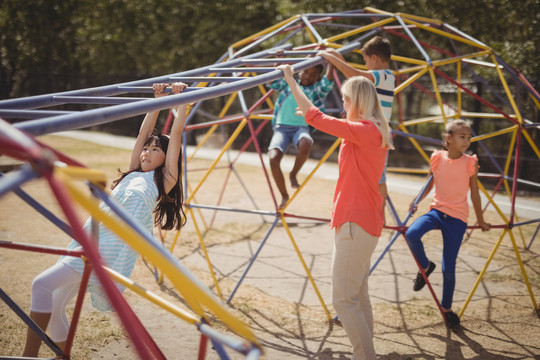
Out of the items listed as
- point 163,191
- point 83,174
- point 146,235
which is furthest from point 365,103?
point 83,174

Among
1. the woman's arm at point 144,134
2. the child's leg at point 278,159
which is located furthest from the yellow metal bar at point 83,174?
the child's leg at point 278,159

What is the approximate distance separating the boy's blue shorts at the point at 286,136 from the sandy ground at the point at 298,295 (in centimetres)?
95

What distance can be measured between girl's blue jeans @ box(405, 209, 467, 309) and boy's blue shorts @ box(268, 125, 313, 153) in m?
1.35

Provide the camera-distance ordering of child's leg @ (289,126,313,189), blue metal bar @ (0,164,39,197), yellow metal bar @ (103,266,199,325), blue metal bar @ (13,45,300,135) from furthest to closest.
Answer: child's leg @ (289,126,313,189), yellow metal bar @ (103,266,199,325), blue metal bar @ (13,45,300,135), blue metal bar @ (0,164,39,197)

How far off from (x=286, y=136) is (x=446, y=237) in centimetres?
182

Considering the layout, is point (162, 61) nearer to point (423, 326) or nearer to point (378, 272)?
point (378, 272)

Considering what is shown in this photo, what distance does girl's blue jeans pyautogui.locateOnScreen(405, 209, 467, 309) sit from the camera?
3779 millimetres

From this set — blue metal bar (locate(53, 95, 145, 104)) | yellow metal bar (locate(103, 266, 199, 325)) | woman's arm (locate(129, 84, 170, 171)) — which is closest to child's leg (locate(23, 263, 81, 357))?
yellow metal bar (locate(103, 266, 199, 325))

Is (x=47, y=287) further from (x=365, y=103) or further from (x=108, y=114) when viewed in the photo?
(x=365, y=103)

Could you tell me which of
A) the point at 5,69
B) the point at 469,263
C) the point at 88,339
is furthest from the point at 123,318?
the point at 5,69

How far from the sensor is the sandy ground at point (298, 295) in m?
3.51

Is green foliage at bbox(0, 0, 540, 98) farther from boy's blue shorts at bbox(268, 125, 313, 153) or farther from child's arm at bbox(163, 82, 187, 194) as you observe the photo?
child's arm at bbox(163, 82, 187, 194)

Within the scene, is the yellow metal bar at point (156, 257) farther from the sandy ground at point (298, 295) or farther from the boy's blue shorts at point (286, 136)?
the boy's blue shorts at point (286, 136)

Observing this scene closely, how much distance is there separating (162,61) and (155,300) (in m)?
18.2
